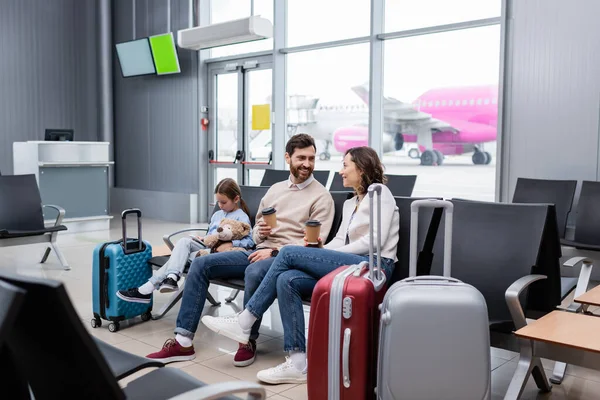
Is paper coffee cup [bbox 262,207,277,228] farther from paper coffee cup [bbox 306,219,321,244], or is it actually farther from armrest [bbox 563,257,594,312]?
armrest [bbox 563,257,594,312]

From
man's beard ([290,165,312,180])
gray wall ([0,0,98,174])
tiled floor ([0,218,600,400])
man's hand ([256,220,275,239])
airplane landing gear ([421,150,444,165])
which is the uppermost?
gray wall ([0,0,98,174])

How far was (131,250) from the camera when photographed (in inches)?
138

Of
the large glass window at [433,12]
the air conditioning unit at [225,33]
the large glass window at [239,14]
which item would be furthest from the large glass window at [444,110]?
the large glass window at [239,14]

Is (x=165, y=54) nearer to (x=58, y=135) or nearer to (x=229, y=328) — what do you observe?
(x=58, y=135)

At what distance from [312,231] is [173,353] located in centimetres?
96

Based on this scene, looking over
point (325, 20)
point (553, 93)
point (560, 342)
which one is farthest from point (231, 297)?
point (325, 20)

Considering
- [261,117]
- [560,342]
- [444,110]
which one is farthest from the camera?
[261,117]

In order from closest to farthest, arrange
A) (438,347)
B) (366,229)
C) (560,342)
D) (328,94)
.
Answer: (560,342)
(438,347)
(366,229)
(328,94)

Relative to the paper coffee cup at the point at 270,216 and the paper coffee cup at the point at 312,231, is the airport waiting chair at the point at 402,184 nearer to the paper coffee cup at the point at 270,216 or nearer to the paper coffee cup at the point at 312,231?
the paper coffee cup at the point at 270,216

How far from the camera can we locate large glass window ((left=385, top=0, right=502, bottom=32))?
235 inches

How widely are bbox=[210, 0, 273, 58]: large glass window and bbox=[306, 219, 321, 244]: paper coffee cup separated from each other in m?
5.64

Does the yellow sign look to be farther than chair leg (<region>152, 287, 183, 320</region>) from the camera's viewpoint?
Yes

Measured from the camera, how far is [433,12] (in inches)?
249

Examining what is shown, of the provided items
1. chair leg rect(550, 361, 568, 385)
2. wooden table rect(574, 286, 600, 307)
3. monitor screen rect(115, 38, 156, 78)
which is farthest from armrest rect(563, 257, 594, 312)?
monitor screen rect(115, 38, 156, 78)
